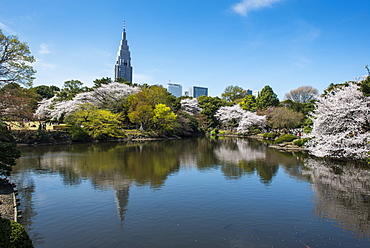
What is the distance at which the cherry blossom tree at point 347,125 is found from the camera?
12.0m

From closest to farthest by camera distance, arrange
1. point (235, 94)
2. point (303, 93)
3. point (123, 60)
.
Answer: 1. point (303, 93)
2. point (235, 94)
3. point (123, 60)

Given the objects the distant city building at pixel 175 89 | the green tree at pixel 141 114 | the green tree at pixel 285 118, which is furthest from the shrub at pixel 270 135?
the distant city building at pixel 175 89

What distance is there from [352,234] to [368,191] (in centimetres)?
542

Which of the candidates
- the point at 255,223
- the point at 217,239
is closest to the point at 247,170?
the point at 255,223

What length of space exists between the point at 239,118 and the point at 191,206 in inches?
1798

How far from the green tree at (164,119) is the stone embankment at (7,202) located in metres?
27.3

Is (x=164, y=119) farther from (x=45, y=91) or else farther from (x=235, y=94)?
(x=235, y=94)

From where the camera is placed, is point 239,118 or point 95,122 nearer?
point 95,122

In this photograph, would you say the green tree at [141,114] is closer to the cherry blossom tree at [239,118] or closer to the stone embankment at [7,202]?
the cherry blossom tree at [239,118]

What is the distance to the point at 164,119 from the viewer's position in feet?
129

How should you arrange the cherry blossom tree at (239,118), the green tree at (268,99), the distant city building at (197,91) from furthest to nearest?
the distant city building at (197,91)
the green tree at (268,99)
the cherry blossom tree at (239,118)

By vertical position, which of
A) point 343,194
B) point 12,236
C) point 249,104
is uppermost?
point 249,104

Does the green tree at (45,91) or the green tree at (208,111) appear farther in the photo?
the green tree at (208,111)

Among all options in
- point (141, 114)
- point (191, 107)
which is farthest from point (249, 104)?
point (141, 114)
